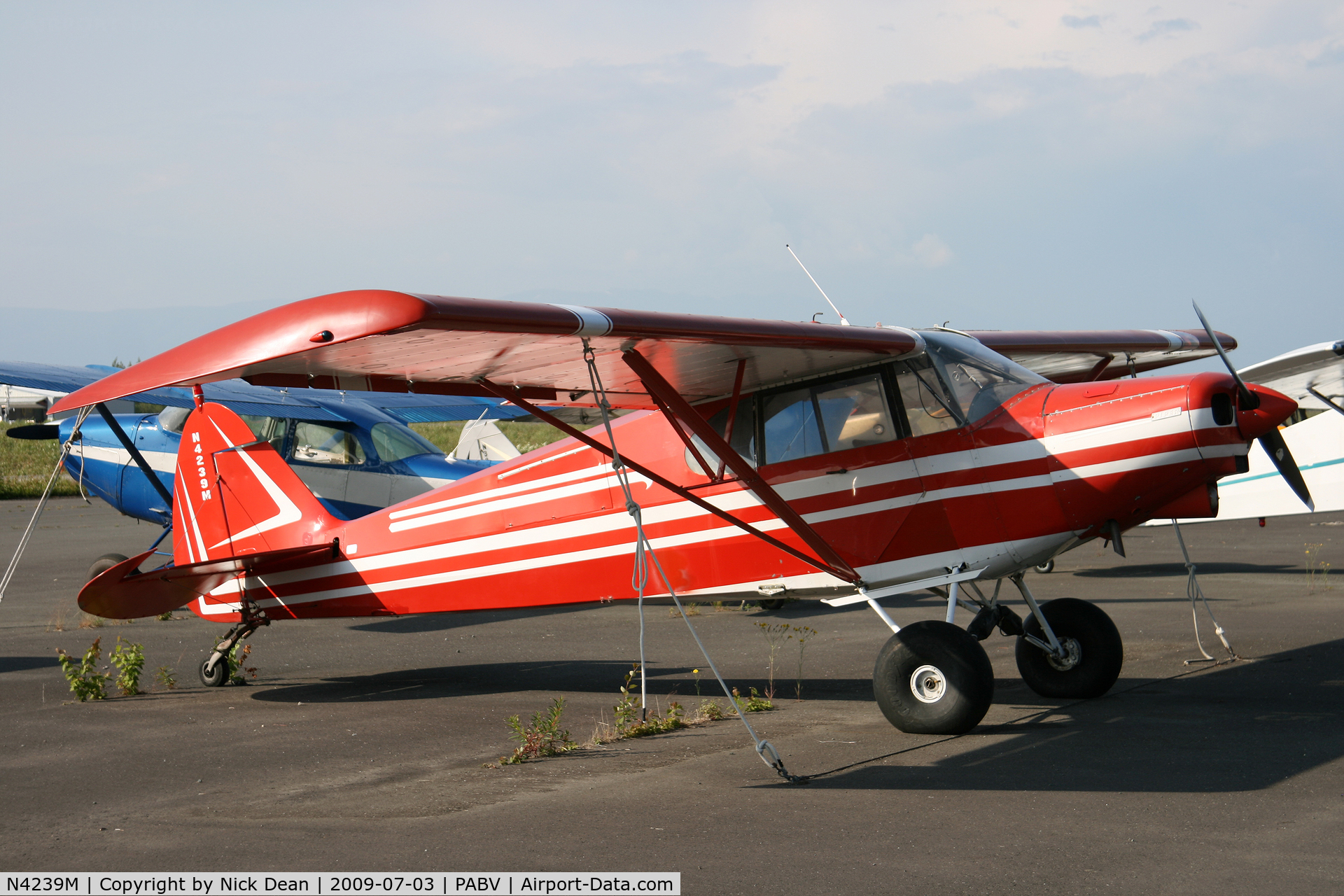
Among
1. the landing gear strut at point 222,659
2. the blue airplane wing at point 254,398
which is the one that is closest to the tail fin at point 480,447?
the blue airplane wing at point 254,398

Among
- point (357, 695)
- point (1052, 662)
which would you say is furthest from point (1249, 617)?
point (357, 695)

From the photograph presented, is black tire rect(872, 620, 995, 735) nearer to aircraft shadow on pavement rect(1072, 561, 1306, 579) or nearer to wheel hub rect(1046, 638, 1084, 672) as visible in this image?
wheel hub rect(1046, 638, 1084, 672)

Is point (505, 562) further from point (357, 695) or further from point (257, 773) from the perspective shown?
point (257, 773)

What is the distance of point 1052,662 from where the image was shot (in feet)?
25.3

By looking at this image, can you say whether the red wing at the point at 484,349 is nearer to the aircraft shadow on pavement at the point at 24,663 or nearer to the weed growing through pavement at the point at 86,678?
the weed growing through pavement at the point at 86,678

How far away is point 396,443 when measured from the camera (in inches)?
573

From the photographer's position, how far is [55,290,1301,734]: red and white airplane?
590 centimetres

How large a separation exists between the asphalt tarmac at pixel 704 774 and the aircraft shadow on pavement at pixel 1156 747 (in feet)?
0.09

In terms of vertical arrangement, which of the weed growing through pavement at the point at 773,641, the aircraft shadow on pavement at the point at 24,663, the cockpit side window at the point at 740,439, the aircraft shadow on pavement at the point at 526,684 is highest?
the cockpit side window at the point at 740,439

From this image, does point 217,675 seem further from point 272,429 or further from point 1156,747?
point 1156,747

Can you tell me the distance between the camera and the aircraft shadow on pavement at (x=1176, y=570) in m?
15.5

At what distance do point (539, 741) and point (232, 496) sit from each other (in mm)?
4596

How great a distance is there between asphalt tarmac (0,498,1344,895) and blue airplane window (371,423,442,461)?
3.61 metres

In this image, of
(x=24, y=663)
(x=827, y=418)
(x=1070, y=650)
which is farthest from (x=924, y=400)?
(x=24, y=663)
